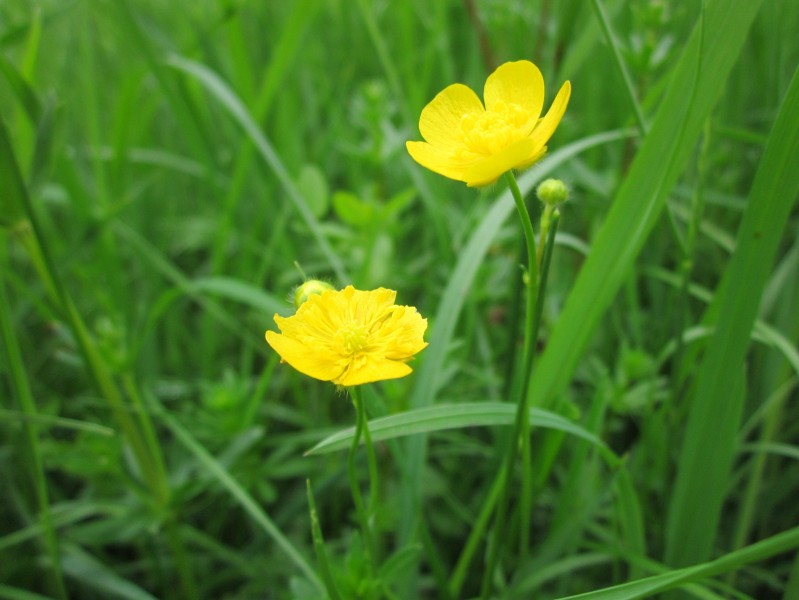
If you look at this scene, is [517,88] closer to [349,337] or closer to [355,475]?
[349,337]

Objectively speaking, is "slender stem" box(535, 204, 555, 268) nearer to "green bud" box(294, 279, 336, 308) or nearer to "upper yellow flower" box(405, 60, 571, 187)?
"upper yellow flower" box(405, 60, 571, 187)

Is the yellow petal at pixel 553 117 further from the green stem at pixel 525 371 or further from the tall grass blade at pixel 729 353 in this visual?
the tall grass blade at pixel 729 353

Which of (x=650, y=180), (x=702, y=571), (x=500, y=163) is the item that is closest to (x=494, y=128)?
(x=500, y=163)

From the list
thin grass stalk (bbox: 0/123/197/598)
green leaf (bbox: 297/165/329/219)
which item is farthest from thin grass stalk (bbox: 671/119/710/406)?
thin grass stalk (bbox: 0/123/197/598)

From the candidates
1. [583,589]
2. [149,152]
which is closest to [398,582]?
[583,589]

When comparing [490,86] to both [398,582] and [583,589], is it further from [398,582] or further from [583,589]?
[583,589]

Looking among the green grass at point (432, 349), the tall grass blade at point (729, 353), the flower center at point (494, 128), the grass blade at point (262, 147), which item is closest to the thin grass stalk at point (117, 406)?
the green grass at point (432, 349)
